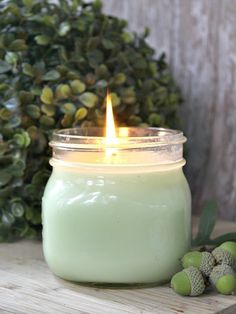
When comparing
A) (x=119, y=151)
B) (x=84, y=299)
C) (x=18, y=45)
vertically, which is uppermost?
(x=18, y=45)

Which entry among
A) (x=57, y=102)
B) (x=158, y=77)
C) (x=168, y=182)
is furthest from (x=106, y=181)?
(x=158, y=77)

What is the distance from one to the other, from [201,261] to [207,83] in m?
0.44

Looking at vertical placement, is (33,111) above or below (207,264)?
above

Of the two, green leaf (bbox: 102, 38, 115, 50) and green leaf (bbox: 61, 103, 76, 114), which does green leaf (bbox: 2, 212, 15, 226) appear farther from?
green leaf (bbox: 102, 38, 115, 50)

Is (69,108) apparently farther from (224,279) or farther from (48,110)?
(224,279)

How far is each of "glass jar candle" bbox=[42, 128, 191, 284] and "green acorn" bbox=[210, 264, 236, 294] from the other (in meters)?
0.06

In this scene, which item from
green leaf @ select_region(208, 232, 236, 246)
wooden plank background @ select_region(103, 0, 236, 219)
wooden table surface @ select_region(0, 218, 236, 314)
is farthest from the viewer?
wooden plank background @ select_region(103, 0, 236, 219)

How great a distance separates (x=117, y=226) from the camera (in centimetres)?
64

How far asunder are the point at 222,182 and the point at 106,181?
40 cm

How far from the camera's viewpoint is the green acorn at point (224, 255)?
2.12 ft

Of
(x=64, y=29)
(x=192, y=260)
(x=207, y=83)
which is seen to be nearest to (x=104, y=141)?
(x=192, y=260)

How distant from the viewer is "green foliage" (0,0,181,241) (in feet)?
2.67

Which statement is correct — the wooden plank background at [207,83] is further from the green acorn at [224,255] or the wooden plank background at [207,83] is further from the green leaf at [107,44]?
the green acorn at [224,255]

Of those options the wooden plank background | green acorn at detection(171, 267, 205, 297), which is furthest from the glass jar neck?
the wooden plank background
